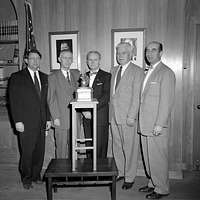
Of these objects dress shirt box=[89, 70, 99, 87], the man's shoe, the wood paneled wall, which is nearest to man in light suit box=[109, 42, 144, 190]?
dress shirt box=[89, 70, 99, 87]

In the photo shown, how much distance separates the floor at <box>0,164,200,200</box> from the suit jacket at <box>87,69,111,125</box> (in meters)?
0.81

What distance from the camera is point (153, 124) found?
2.46m

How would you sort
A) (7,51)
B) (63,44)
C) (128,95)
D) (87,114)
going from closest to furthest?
1. (128,95)
2. (87,114)
3. (63,44)
4. (7,51)

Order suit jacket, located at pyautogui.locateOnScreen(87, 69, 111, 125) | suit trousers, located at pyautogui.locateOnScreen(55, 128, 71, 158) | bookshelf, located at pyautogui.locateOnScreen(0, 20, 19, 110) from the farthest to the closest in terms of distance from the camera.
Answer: bookshelf, located at pyautogui.locateOnScreen(0, 20, 19, 110)
suit trousers, located at pyautogui.locateOnScreen(55, 128, 71, 158)
suit jacket, located at pyautogui.locateOnScreen(87, 69, 111, 125)

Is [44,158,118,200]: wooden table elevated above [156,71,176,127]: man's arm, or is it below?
below

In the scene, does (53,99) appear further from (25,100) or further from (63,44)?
(63,44)

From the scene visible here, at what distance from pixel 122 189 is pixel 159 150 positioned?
0.70 m

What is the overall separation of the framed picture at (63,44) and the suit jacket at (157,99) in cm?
115

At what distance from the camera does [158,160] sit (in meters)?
2.49

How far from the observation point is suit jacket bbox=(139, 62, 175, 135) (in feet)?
7.77

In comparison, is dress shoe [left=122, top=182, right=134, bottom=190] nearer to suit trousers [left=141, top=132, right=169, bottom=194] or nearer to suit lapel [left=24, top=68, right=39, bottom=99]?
suit trousers [left=141, top=132, right=169, bottom=194]

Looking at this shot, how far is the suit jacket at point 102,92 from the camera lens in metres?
2.70

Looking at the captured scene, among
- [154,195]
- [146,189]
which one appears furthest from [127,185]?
[154,195]

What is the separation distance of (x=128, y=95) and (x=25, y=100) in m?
1.19
